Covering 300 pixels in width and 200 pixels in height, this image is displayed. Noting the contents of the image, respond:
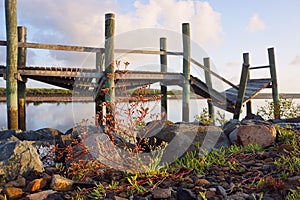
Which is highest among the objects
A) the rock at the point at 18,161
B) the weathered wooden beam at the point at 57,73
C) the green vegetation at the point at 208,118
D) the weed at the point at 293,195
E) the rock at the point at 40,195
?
the weathered wooden beam at the point at 57,73

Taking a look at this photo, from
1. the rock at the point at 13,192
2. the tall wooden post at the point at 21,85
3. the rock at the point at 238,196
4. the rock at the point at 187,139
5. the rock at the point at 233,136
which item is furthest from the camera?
the tall wooden post at the point at 21,85

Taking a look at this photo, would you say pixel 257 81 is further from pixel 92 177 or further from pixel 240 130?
pixel 92 177

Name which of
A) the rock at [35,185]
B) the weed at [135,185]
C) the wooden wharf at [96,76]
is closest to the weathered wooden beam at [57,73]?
the wooden wharf at [96,76]

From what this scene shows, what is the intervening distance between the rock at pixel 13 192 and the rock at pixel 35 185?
0.26ft

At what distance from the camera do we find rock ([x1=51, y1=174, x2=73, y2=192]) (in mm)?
3350

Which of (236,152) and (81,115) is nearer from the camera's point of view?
(236,152)

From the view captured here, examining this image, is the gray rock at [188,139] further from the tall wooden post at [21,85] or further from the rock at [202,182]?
the tall wooden post at [21,85]

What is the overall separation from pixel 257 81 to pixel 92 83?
6328 mm

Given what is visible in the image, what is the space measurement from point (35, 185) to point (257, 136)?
9.82ft

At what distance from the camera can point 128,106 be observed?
370 centimetres

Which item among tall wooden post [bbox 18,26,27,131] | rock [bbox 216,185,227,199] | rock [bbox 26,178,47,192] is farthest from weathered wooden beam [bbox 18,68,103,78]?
rock [bbox 216,185,227,199]

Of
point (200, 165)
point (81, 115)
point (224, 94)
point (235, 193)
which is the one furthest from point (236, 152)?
point (224, 94)

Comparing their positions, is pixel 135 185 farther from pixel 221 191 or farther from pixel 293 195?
pixel 293 195

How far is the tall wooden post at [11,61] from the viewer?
7953mm
